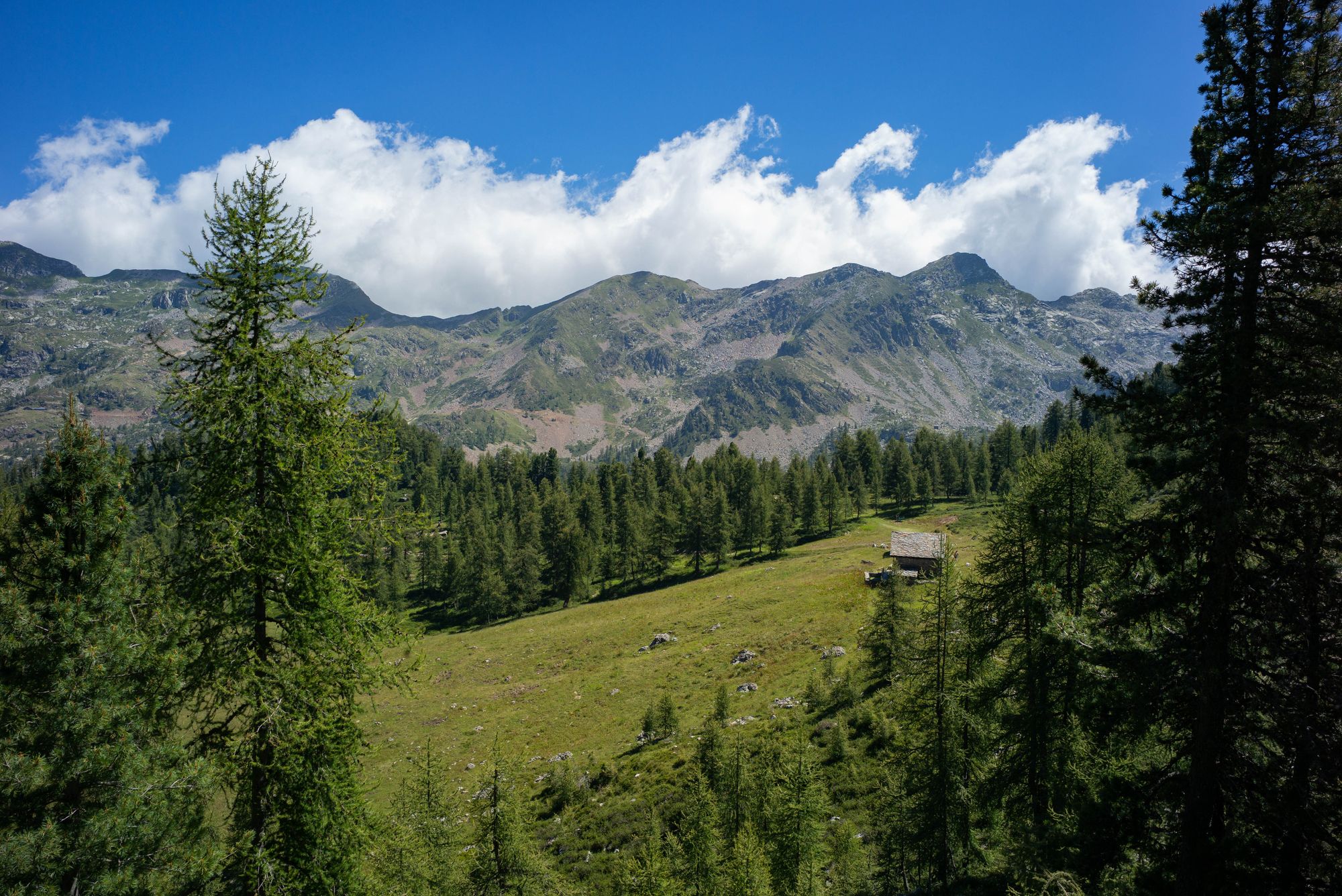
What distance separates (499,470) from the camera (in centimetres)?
13650

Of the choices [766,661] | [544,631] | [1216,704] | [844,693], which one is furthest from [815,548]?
[1216,704]

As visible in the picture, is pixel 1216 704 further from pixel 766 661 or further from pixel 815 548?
pixel 815 548

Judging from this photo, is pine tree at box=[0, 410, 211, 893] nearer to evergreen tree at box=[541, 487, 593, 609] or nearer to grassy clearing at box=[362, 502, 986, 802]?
grassy clearing at box=[362, 502, 986, 802]

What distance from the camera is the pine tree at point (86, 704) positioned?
8945 millimetres

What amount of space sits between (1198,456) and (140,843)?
1784 centimetres

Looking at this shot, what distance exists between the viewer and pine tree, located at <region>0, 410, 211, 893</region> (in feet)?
29.3

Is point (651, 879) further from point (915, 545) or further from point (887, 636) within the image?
point (915, 545)

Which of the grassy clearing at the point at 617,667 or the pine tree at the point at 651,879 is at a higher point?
the pine tree at the point at 651,879

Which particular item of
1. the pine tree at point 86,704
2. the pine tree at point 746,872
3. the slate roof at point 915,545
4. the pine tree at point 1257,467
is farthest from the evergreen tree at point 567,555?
the pine tree at point 1257,467

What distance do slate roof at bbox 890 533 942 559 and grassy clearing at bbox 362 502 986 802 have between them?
3804 mm

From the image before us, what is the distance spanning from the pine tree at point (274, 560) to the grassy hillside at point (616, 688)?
124 cm

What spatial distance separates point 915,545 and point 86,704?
59.3 meters

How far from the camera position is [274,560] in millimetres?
8305

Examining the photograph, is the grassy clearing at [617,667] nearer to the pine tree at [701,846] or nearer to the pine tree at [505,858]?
the pine tree at [505,858]
